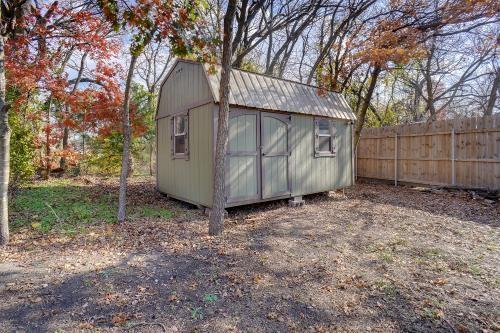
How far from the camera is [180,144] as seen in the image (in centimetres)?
720

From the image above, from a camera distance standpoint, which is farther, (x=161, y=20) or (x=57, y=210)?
(x=57, y=210)

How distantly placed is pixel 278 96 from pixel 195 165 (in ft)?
8.51

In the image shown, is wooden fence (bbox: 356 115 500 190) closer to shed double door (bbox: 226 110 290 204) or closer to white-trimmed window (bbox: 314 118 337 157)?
white-trimmed window (bbox: 314 118 337 157)

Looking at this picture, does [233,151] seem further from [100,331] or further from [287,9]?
[287,9]

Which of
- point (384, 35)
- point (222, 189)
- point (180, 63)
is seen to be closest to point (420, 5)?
point (384, 35)

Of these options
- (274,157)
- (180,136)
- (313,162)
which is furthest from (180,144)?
(313,162)

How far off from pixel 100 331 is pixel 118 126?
6.34m

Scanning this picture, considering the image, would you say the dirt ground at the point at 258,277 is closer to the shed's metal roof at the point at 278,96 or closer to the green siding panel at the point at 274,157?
the green siding panel at the point at 274,157

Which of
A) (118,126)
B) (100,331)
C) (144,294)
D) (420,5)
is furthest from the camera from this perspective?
(420,5)

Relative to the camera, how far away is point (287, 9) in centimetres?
1116

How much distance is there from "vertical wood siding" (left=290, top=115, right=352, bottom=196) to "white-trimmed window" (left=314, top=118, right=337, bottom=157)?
141 mm

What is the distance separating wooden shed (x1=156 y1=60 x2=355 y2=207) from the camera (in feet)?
19.6

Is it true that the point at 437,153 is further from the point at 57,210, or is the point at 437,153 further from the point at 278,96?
the point at 57,210

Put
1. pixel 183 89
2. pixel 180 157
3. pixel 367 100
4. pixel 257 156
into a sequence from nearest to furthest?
pixel 257 156, pixel 183 89, pixel 180 157, pixel 367 100
